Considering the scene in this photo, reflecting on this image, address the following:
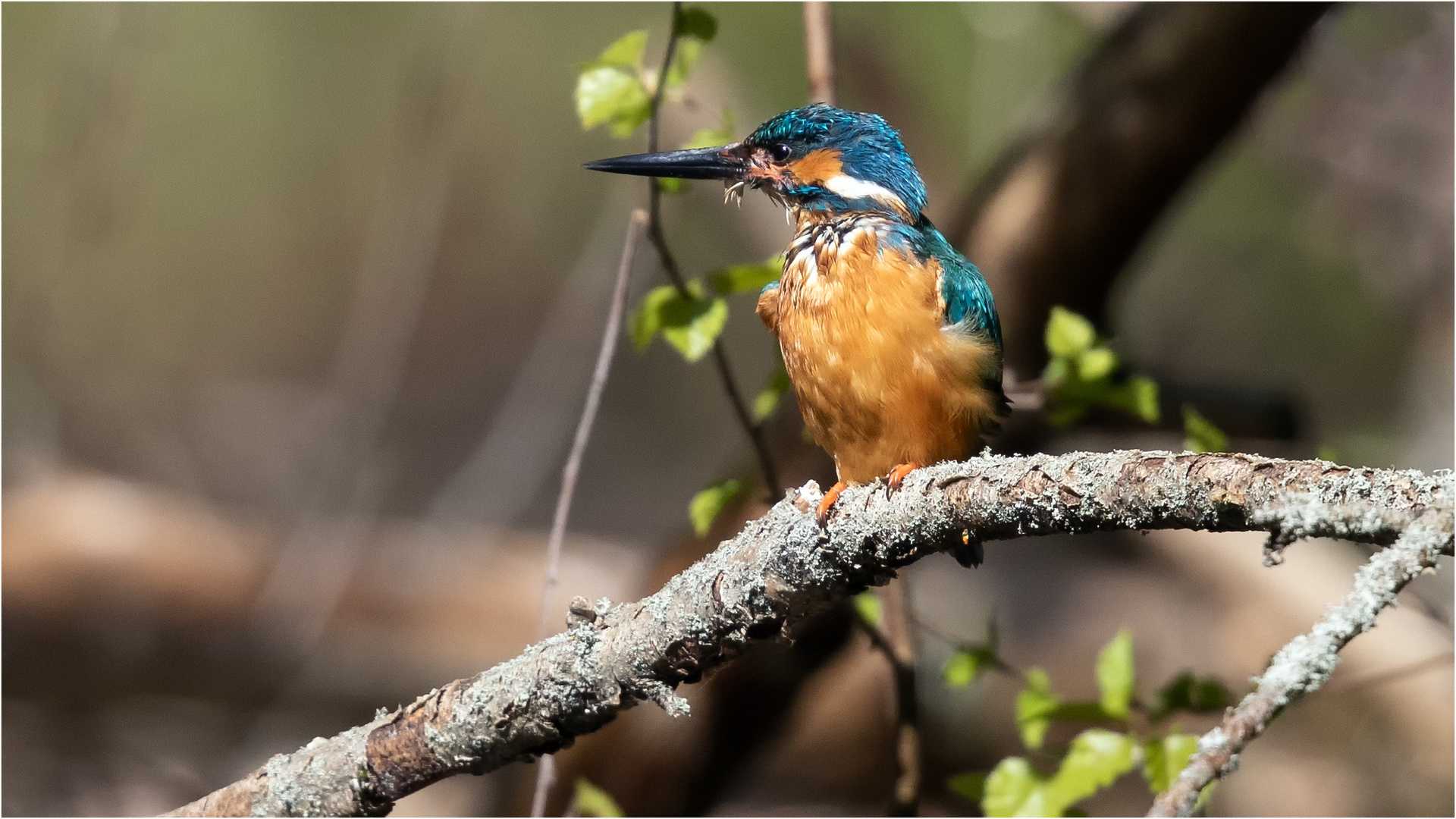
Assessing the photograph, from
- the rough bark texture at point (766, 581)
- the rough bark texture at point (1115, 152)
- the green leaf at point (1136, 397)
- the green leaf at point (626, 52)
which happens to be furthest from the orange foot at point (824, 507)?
the rough bark texture at point (1115, 152)

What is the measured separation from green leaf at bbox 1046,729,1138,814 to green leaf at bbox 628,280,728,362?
896mm

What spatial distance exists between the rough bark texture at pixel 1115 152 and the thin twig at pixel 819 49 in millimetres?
587

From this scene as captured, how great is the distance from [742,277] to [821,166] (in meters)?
0.33

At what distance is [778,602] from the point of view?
1.40m

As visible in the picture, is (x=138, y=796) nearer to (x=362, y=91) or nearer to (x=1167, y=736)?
(x=1167, y=736)

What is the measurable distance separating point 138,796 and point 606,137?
3182 millimetres

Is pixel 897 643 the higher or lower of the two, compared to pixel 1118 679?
higher

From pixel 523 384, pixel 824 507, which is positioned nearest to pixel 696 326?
pixel 824 507

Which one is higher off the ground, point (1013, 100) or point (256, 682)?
point (1013, 100)

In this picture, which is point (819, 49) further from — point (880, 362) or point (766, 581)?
point (766, 581)

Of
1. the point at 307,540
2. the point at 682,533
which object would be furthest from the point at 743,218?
the point at 307,540

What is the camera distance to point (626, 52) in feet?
6.18

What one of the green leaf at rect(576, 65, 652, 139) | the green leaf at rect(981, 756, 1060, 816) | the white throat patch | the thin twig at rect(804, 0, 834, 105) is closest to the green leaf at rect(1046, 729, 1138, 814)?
the green leaf at rect(981, 756, 1060, 816)

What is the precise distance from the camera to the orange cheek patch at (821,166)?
2217mm
